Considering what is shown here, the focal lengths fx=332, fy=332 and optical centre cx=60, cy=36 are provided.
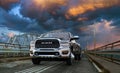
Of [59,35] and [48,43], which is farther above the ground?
[59,35]

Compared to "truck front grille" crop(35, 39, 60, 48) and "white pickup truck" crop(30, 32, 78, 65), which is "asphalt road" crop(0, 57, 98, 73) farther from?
"truck front grille" crop(35, 39, 60, 48)

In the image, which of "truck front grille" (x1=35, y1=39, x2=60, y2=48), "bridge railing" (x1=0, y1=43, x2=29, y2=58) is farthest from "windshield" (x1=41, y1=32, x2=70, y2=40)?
"bridge railing" (x1=0, y1=43, x2=29, y2=58)

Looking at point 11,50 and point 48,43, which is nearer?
point 48,43

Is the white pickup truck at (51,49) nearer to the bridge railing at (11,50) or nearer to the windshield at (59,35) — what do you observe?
the windshield at (59,35)

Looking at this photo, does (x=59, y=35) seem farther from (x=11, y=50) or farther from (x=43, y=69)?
(x=11, y=50)

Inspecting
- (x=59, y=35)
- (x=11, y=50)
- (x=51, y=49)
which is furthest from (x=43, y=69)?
(x=11, y=50)

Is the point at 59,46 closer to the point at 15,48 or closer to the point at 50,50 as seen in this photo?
the point at 50,50

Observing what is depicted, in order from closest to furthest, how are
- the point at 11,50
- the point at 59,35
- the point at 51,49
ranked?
the point at 51,49, the point at 59,35, the point at 11,50

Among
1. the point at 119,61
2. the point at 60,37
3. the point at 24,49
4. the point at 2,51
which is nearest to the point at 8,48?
the point at 2,51

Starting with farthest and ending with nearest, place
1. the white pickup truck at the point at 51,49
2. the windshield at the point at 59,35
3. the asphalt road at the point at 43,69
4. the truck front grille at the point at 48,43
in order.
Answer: the windshield at the point at 59,35 < the truck front grille at the point at 48,43 < the white pickup truck at the point at 51,49 < the asphalt road at the point at 43,69

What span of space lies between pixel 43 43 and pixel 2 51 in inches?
420

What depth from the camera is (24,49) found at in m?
38.3

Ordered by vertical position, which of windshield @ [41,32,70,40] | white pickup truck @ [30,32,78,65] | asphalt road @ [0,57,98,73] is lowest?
asphalt road @ [0,57,98,73]

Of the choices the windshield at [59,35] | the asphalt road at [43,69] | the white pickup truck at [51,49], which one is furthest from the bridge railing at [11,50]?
the asphalt road at [43,69]
